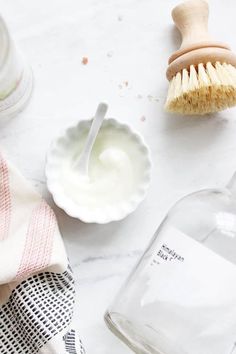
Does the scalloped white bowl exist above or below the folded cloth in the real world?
above

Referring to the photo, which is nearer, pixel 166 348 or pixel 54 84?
pixel 166 348

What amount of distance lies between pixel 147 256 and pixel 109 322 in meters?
0.09

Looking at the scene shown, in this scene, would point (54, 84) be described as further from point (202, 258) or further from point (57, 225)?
point (202, 258)

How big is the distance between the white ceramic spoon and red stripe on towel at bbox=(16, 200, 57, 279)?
64mm

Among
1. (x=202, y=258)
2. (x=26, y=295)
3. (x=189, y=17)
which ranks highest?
(x=189, y=17)

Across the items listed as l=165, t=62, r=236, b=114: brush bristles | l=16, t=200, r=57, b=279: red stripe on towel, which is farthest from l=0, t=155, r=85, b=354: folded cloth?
l=165, t=62, r=236, b=114: brush bristles

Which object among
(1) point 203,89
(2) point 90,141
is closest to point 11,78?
(2) point 90,141

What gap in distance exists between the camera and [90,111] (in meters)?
0.75

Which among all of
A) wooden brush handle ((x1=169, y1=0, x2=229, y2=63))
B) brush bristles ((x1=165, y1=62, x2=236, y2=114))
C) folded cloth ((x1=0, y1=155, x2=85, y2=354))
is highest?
wooden brush handle ((x1=169, y1=0, x2=229, y2=63))

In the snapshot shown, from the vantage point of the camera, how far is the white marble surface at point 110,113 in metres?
0.72

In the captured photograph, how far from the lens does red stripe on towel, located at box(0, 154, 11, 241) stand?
0.69 meters

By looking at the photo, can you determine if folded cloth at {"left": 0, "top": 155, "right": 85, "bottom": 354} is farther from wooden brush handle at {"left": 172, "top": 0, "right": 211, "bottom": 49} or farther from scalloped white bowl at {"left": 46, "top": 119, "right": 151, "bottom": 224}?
wooden brush handle at {"left": 172, "top": 0, "right": 211, "bottom": 49}

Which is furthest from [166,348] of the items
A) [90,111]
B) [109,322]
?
[90,111]

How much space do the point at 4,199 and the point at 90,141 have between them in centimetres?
12
